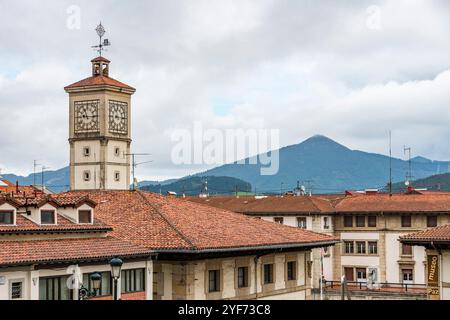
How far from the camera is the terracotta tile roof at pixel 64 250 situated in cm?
3086

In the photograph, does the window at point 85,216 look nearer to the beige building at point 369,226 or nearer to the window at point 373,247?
the beige building at point 369,226

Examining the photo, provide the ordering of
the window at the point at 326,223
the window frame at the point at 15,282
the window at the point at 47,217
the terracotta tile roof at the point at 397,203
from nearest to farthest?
the window frame at the point at 15,282 → the window at the point at 47,217 → the terracotta tile roof at the point at 397,203 → the window at the point at 326,223

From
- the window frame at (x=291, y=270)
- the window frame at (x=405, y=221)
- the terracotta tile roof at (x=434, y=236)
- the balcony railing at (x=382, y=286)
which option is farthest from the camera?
the window frame at (x=405, y=221)

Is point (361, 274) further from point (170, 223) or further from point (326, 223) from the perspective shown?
point (170, 223)

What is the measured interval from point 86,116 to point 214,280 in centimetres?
1745

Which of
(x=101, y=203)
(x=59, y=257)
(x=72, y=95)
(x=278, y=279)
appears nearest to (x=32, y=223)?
(x=59, y=257)

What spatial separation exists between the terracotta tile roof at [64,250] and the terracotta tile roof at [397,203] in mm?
56222

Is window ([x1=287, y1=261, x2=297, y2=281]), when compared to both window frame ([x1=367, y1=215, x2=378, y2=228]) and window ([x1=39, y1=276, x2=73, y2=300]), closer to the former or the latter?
window ([x1=39, y1=276, x2=73, y2=300])

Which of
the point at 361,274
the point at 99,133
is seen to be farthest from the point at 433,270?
the point at 361,274

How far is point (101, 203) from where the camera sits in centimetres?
4638

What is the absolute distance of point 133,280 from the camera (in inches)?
1459

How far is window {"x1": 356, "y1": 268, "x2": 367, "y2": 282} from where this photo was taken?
3590 inches

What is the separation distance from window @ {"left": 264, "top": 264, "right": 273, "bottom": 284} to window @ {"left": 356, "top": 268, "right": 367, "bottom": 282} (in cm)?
4737

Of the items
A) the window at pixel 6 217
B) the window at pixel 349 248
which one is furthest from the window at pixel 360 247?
the window at pixel 6 217
